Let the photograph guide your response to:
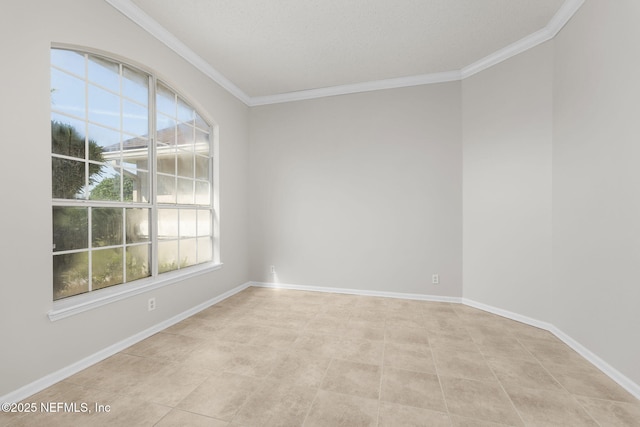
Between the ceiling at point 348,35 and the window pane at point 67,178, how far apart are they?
145cm

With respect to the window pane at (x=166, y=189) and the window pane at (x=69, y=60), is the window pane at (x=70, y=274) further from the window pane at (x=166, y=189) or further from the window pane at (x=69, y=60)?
the window pane at (x=69, y=60)

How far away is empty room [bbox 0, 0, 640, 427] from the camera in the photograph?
176cm

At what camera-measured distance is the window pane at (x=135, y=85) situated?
255 centimetres

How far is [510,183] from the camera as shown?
120 inches

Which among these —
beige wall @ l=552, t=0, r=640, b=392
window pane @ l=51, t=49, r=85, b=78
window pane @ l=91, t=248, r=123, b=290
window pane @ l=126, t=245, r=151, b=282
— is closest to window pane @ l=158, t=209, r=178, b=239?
window pane @ l=126, t=245, r=151, b=282

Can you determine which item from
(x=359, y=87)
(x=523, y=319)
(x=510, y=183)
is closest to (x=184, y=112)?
(x=359, y=87)

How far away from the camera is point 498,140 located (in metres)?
3.16

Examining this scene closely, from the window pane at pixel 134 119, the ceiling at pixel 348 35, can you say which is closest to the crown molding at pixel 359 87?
the ceiling at pixel 348 35

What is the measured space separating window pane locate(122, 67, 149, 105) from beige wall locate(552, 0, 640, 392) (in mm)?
4062

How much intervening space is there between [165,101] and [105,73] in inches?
25.8

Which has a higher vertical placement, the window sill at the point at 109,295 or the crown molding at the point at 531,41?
the crown molding at the point at 531,41

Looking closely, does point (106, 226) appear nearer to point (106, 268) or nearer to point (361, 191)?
point (106, 268)

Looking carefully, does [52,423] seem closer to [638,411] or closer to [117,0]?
[117,0]

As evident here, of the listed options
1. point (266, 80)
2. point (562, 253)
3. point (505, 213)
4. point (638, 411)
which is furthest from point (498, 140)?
point (266, 80)
